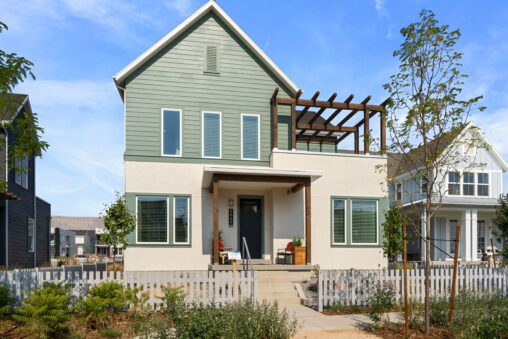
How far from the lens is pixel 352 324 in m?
8.97

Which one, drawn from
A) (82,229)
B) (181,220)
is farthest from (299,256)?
(82,229)

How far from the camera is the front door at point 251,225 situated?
16281mm

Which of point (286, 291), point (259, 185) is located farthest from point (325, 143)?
point (286, 291)

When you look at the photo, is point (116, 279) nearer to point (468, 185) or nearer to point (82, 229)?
point (468, 185)

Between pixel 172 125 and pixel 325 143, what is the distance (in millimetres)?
7180

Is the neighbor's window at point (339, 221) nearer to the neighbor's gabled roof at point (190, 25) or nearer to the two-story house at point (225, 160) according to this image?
the two-story house at point (225, 160)

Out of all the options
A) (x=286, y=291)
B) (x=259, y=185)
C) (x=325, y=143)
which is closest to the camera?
(x=286, y=291)

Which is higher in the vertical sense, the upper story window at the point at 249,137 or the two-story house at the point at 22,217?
the upper story window at the point at 249,137


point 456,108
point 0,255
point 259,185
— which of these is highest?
point 456,108

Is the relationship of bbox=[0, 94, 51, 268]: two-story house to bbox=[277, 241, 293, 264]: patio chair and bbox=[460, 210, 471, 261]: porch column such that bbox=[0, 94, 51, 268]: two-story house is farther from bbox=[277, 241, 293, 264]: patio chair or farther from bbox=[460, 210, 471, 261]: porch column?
bbox=[460, 210, 471, 261]: porch column

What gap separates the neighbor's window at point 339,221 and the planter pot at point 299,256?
7.17 feet

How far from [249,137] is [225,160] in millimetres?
1290

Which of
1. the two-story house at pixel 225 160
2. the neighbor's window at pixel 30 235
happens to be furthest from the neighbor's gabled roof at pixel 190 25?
the neighbor's window at pixel 30 235

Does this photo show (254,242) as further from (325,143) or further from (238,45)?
(238,45)
